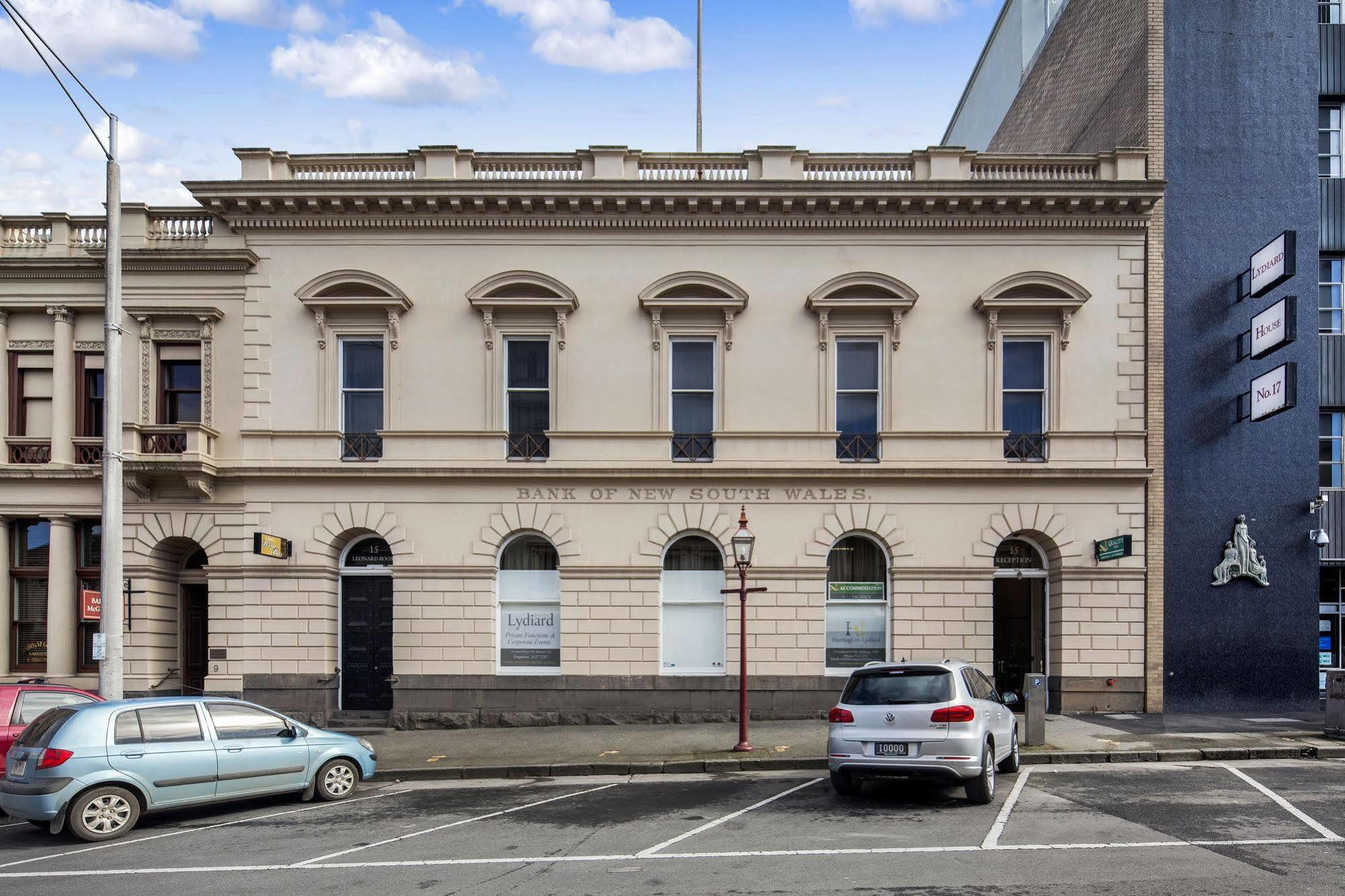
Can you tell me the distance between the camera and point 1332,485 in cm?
2273

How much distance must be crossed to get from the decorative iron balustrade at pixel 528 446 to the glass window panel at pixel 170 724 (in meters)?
9.36

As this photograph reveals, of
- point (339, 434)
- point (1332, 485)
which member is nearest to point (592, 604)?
point (339, 434)

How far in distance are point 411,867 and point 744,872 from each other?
3.21 meters

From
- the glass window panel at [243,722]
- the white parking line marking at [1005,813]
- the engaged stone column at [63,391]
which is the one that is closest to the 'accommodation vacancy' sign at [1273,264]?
the white parking line marking at [1005,813]

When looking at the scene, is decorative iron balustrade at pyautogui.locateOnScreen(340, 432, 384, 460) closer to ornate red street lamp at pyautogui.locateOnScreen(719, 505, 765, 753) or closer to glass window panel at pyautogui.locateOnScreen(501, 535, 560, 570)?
glass window panel at pyautogui.locateOnScreen(501, 535, 560, 570)

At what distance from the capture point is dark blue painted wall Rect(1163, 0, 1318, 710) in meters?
21.2

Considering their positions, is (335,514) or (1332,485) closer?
(335,514)

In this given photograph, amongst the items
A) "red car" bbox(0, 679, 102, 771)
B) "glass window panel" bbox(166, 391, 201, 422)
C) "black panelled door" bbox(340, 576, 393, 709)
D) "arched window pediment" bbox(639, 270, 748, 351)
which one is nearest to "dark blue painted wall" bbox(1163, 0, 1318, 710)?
"arched window pediment" bbox(639, 270, 748, 351)

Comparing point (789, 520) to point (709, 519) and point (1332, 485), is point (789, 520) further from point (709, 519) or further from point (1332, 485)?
point (1332, 485)

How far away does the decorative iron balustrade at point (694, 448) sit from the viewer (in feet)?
70.1

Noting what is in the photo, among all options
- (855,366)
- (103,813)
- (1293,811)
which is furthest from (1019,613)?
(103,813)

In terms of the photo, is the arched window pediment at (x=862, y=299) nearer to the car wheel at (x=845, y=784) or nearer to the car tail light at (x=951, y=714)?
the car wheel at (x=845, y=784)

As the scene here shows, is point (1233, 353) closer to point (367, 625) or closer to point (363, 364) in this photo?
point (363, 364)

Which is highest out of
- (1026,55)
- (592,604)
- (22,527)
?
(1026,55)
